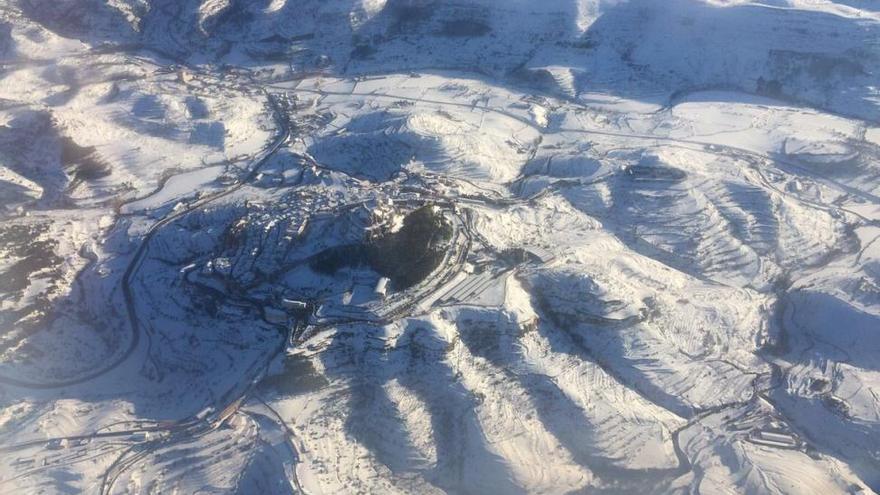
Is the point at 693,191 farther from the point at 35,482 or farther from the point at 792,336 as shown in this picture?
the point at 35,482

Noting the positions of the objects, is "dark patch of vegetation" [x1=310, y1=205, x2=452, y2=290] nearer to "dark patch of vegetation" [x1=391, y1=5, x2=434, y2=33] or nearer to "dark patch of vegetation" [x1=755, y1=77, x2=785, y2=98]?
"dark patch of vegetation" [x1=391, y1=5, x2=434, y2=33]

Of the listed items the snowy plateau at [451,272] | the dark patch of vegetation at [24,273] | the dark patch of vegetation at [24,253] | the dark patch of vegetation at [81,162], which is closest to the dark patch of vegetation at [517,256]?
the snowy plateau at [451,272]

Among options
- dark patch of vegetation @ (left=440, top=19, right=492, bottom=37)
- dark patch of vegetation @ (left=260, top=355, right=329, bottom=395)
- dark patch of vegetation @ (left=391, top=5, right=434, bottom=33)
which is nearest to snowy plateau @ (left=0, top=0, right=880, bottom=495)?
dark patch of vegetation @ (left=260, top=355, right=329, bottom=395)

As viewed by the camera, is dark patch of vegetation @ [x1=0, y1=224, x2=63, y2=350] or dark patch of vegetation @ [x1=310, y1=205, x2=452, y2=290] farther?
dark patch of vegetation @ [x1=310, y1=205, x2=452, y2=290]

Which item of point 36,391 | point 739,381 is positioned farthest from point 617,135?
point 36,391

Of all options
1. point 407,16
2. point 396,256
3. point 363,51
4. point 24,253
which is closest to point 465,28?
point 407,16

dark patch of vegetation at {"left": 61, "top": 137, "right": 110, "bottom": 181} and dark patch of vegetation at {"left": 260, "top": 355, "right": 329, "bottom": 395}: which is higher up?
dark patch of vegetation at {"left": 61, "top": 137, "right": 110, "bottom": 181}

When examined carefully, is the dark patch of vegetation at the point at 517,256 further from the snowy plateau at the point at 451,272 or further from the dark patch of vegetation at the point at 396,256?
the dark patch of vegetation at the point at 396,256
